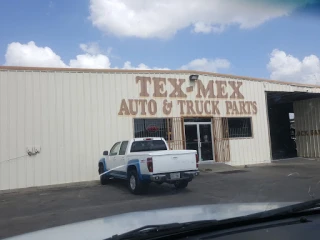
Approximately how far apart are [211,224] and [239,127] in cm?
1788

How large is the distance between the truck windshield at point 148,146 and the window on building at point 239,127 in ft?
24.9

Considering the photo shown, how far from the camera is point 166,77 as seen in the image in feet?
58.1

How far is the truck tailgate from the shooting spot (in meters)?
10.5

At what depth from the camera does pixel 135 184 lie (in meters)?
11.0

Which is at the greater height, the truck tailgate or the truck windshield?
the truck windshield

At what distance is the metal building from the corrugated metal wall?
7.78 ft

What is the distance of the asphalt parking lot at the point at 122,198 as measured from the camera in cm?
811

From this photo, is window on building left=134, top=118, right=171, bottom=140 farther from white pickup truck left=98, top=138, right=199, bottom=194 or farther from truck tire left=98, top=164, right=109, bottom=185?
white pickup truck left=98, top=138, right=199, bottom=194

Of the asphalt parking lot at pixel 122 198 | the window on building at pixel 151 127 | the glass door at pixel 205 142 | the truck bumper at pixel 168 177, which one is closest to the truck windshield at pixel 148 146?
the asphalt parking lot at pixel 122 198

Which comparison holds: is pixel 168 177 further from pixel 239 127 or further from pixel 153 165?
pixel 239 127

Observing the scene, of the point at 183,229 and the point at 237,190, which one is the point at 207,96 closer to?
the point at 237,190

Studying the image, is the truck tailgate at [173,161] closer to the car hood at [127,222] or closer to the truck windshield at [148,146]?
the truck windshield at [148,146]

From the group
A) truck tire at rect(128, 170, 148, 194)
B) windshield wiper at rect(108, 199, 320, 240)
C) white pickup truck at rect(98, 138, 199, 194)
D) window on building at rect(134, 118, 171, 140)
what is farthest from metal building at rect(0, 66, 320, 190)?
windshield wiper at rect(108, 199, 320, 240)

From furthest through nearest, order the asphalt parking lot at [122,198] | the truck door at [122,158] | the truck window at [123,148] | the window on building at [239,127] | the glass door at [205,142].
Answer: the window on building at [239,127], the glass door at [205,142], the truck window at [123,148], the truck door at [122,158], the asphalt parking lot at [122,198]
